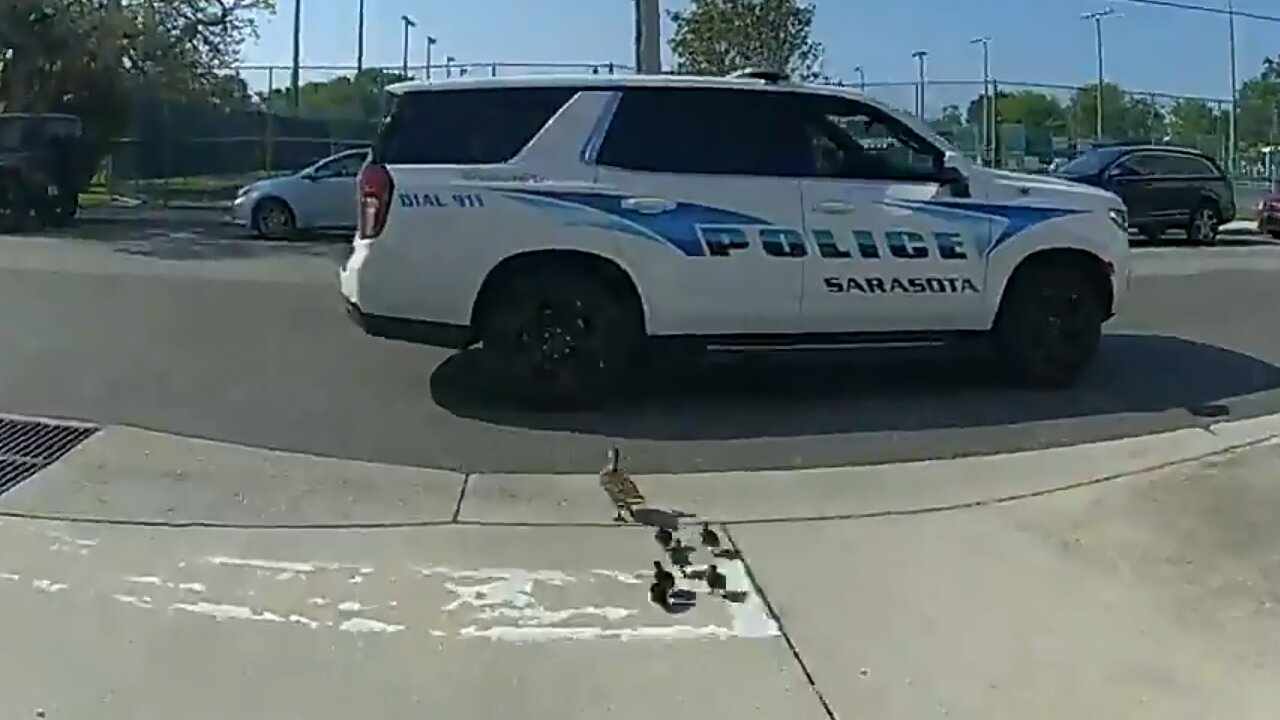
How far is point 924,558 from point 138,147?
96.1ft

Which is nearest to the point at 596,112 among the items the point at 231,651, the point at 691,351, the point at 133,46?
the point at 691,351

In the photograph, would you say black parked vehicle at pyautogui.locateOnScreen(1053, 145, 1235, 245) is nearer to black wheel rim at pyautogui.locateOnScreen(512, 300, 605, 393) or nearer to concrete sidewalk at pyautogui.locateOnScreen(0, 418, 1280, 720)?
black wheel rim at pyautogui.locateOnScreen(512, 300, 605, 393)

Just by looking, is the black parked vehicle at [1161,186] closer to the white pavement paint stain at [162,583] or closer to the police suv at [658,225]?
the police suv at [658,225]

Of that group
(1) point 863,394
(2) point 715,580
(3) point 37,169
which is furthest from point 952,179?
(3) point 37,169

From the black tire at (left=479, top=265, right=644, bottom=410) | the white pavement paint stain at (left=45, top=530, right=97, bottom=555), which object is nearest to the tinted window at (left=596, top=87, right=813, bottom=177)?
the black tire at (left=479, top=265, right=644, bottom=410)

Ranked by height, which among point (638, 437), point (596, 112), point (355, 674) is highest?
point (596, 112)

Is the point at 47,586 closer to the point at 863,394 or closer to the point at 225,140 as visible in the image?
the point at 863,394

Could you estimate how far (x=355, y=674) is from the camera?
496 centimetres

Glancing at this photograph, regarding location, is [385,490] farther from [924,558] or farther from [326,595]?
[924,558]

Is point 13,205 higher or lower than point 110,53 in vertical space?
lower

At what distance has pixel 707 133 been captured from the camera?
9.11 m

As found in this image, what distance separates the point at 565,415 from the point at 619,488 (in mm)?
1666

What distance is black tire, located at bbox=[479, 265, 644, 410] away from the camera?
8.89 meters

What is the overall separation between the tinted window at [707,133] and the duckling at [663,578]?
353 centimetres
